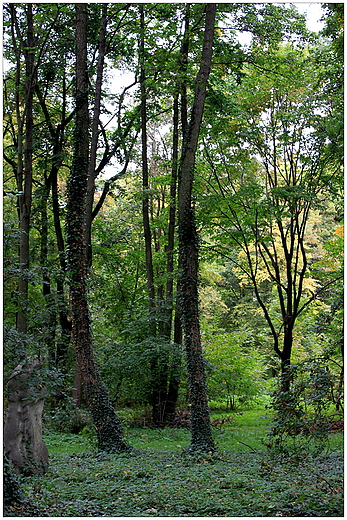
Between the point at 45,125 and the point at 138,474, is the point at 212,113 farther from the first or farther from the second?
the point at 138,474

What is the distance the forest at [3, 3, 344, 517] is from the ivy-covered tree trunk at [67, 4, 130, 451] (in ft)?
0.10

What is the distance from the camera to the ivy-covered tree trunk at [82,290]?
874cm

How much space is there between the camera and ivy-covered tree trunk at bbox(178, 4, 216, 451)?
8.71m

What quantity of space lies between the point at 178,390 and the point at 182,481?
7236 millimetres

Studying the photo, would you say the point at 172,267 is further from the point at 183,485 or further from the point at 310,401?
the point at 310,401

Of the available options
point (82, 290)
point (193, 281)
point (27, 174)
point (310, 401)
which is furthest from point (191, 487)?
point (27, 174)

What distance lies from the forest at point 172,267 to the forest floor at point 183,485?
1.4 inches

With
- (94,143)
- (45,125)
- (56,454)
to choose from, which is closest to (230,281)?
(45,125)

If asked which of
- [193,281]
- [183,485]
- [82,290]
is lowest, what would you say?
[183,485]

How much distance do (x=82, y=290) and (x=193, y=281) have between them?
217cm

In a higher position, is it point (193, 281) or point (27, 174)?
point (27, 174)

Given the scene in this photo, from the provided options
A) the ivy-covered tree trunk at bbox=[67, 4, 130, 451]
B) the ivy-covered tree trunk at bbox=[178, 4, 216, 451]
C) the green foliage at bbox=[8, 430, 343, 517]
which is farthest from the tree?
the green foliage at bbox=[8, 430, 343, 517]

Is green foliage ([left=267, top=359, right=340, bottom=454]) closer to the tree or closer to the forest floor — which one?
the forest floor

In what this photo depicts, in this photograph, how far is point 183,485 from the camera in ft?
19.6
